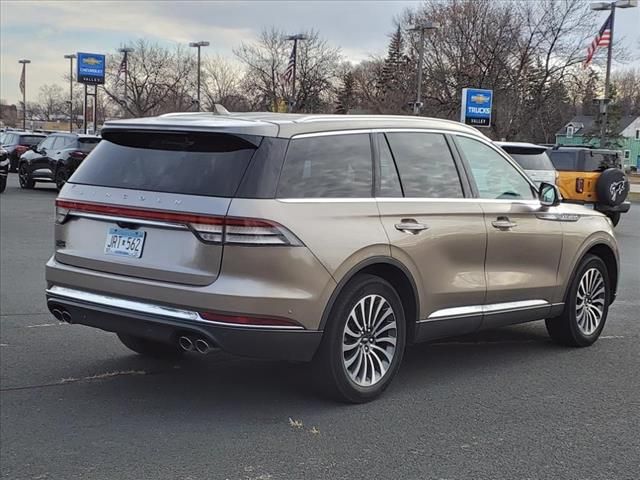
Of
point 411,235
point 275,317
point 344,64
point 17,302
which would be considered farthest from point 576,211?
point 344,64

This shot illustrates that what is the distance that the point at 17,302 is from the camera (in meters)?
7.80

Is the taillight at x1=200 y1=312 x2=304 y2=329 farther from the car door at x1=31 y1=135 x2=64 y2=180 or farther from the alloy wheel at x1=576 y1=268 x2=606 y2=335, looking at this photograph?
the car door at x1=31 y1=135 x2=64 y2=180

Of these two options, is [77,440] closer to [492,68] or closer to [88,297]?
[88,297]

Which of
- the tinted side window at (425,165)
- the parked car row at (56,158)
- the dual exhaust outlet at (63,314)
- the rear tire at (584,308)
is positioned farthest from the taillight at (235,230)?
the parked car row at (56,158)

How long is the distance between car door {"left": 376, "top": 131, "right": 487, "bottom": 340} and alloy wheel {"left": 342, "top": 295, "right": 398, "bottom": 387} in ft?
0.91

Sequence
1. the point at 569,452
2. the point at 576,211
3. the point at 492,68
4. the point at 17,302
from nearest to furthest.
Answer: the point at 569,452 < the point at 576,211 < the point at 17,302 < the point at 492,68

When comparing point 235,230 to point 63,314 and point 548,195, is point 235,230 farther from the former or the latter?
point 548,195

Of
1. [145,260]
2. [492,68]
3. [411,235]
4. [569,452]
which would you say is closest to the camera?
[569,452]

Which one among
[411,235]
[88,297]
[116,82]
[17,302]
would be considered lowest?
[17,302]

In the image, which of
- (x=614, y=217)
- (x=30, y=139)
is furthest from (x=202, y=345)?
(x=30, y=139)

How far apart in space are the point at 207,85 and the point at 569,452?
63.7 metres

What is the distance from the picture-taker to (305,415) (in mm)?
4645

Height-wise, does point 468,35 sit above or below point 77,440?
above

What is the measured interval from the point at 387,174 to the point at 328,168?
0.49 meters
